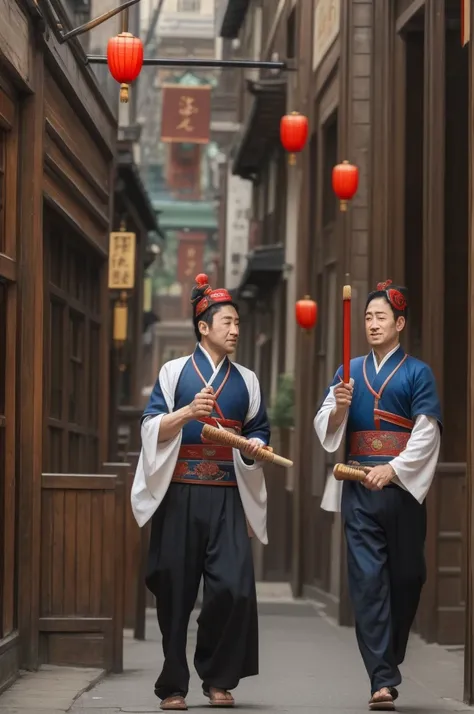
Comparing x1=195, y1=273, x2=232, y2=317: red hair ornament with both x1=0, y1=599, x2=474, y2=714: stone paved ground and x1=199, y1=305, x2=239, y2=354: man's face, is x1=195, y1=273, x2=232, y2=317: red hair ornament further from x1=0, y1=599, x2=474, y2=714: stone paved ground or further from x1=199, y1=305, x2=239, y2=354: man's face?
x1=0, y1=599, x2=474, y2=714: stone paved ground

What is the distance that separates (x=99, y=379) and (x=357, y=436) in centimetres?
600

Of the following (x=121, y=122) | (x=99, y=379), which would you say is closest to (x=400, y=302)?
(x=99, y=379)

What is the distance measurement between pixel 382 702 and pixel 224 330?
2.09 meters

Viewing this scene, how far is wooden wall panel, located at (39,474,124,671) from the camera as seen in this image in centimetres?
1002

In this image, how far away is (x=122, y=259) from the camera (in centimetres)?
2367

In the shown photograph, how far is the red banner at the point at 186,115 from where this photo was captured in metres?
39.2

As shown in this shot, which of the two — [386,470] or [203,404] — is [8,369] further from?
[386,470]

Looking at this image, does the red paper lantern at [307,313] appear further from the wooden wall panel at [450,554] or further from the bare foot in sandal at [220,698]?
the bare foot in sandal at [220,698]

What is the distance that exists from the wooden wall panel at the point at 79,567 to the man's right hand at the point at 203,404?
6.22 ft

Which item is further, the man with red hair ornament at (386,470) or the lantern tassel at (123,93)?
the lantern tassel at (123,93)

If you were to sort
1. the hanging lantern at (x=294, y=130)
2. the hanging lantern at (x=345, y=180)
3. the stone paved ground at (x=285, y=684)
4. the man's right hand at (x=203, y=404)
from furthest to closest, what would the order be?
the hanging lantern at (x=294, y=130)
the hanging lantern at (x=345, y=180)
the stone paved ground at (x=285, y=684)
the man's right hand at (x=203, y=404)

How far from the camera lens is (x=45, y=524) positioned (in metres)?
10.0

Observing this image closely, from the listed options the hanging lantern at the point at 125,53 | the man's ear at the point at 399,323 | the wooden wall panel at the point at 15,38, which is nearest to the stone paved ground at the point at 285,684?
the man's ear at the point at 399,323

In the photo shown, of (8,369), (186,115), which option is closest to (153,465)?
(8,369)
